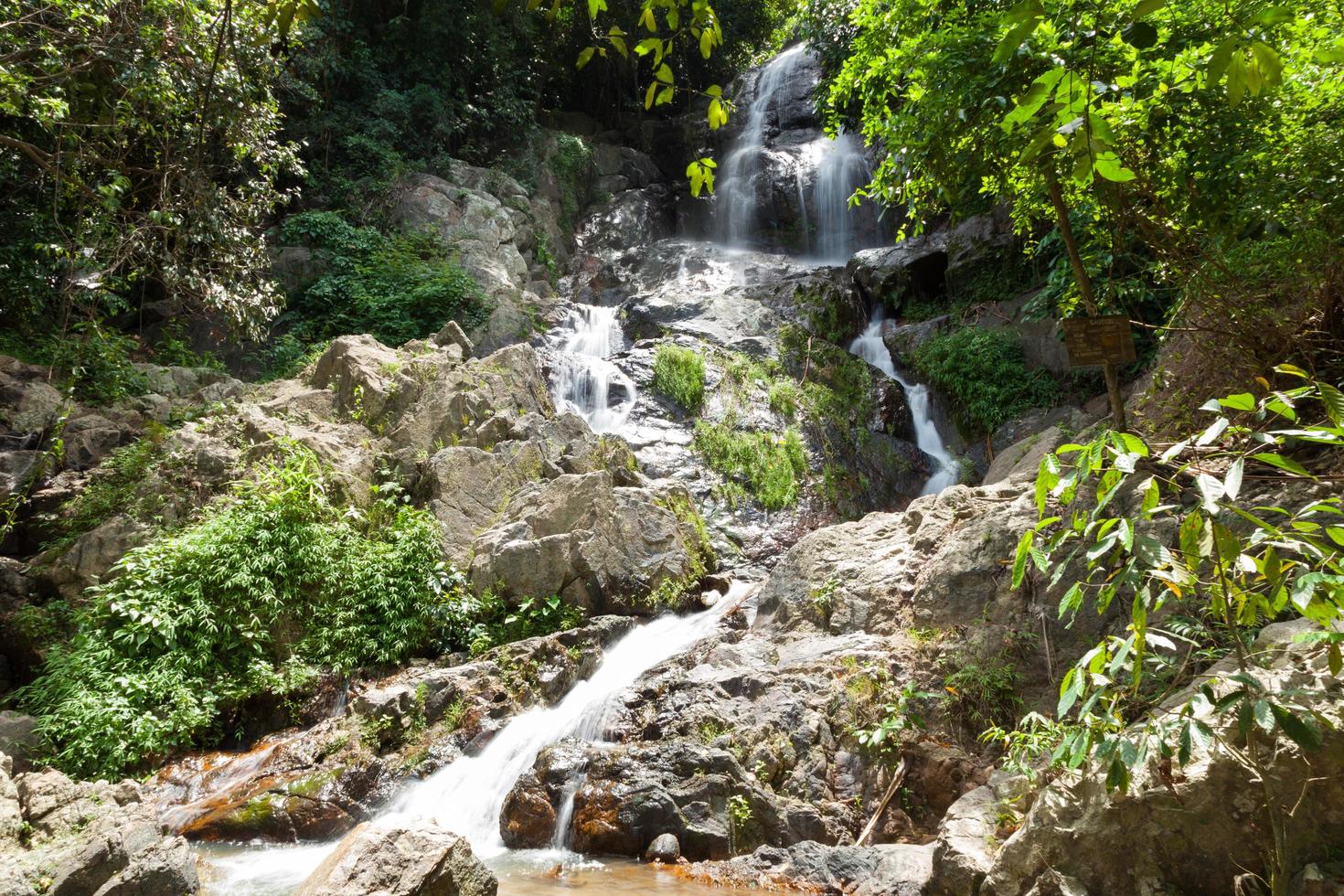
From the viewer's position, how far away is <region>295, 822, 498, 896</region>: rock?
3.46m

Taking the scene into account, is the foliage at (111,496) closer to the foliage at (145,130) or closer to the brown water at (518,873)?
the foliage at (145,130)

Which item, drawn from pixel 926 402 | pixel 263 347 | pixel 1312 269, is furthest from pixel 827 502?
pixel 263 347

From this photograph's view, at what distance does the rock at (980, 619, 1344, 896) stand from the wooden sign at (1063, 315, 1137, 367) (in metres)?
1.68

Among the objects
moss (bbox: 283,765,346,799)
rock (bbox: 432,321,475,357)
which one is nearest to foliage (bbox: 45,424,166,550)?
moss (bbox: 283,765,346,799)

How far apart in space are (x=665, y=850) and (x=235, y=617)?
487cm

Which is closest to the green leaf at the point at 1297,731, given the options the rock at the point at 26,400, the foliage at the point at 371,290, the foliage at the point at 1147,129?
the foliage at the point at 1147,129

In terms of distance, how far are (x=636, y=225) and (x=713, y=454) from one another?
10.8 m

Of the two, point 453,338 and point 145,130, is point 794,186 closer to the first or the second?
point 453,338

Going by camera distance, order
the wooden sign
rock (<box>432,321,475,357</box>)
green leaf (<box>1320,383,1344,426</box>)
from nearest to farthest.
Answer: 1. green leaf (<box>1320,383,1344,426</box>)
2. the wooden sign
3. rock (<box>432,321,475,357</box>)

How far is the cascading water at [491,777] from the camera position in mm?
5031

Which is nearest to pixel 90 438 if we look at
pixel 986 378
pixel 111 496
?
pixel 111 496

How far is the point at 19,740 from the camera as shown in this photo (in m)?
5.92

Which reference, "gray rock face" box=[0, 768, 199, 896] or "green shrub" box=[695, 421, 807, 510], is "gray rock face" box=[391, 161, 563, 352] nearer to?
"green shrub" box=[695, 421, 807, 510]

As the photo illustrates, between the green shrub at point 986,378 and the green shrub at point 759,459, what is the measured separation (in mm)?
2739
